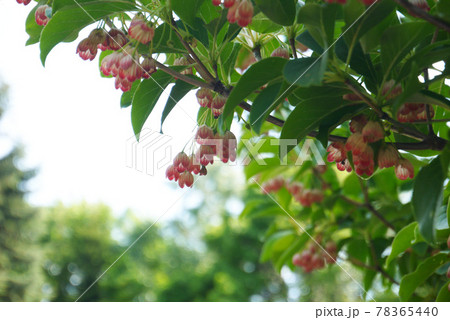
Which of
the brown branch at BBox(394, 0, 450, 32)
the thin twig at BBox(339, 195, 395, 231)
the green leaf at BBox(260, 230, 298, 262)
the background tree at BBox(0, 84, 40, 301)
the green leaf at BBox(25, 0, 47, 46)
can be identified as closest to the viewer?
the brown branch at BBox(394, 0, 450, 32)

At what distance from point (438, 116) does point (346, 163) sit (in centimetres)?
27

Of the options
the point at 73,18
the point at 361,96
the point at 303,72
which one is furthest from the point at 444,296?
the point at 73,18

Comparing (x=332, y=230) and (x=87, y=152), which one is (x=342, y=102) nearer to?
(x=332, y=230)

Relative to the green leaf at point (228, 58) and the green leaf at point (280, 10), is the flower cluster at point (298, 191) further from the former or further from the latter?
the green leaf at point (280, 10)

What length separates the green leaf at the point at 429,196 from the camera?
566 mm

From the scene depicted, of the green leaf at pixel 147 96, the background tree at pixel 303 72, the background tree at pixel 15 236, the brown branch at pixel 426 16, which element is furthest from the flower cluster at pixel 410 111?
the background tree at pixel 15 236

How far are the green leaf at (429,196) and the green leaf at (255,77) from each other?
9.4 inches

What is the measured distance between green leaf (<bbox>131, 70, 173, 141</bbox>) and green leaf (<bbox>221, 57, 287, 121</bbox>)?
182 millimetres

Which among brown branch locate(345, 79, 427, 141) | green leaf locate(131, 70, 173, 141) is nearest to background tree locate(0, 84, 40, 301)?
green leaf locate(131, 70, 173, 141)

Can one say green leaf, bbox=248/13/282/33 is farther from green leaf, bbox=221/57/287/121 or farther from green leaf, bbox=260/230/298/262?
green leaf, bbox=260/230/298/262

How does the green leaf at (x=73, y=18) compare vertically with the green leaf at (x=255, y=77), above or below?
above

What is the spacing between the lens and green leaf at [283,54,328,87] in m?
0.53

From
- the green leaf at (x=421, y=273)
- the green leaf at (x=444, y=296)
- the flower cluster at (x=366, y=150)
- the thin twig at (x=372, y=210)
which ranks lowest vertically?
the green leaf at (x=444, y=296)
